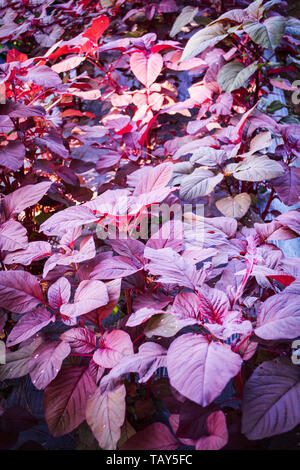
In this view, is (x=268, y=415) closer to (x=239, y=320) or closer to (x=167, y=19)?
(x=239, y=320)

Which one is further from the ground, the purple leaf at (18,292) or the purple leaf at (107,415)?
the purple leaf at (18,292)

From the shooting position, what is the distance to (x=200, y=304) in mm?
603

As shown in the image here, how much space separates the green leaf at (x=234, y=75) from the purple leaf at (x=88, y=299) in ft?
2.76

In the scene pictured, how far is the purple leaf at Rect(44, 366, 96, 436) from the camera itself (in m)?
0.59

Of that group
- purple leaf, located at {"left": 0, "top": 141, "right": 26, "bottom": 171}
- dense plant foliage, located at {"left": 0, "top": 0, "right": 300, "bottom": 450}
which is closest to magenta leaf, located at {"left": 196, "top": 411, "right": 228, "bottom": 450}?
dense plant foliage, located at {"left": 0, "top": 0, "right": 300, "bottom": 450}

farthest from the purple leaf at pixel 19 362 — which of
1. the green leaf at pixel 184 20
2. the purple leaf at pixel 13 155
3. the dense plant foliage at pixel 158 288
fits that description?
the green leaf at pixel 184 20

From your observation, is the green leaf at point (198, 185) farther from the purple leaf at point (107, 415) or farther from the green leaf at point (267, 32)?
the purple leaf at point (107, 415)

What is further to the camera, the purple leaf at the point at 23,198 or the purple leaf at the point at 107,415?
the purple leaf at the point at 23,198

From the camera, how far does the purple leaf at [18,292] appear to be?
68 cm

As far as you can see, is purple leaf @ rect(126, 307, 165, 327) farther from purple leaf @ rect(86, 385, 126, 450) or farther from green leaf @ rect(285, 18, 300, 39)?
green leaf @ rect(285, 18, 300, 39)

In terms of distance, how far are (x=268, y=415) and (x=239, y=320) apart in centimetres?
14

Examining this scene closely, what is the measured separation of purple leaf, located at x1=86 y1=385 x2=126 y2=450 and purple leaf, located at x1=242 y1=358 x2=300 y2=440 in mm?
184

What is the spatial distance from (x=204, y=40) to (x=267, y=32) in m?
0.22

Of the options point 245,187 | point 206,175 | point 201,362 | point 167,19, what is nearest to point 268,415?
point 201,362
